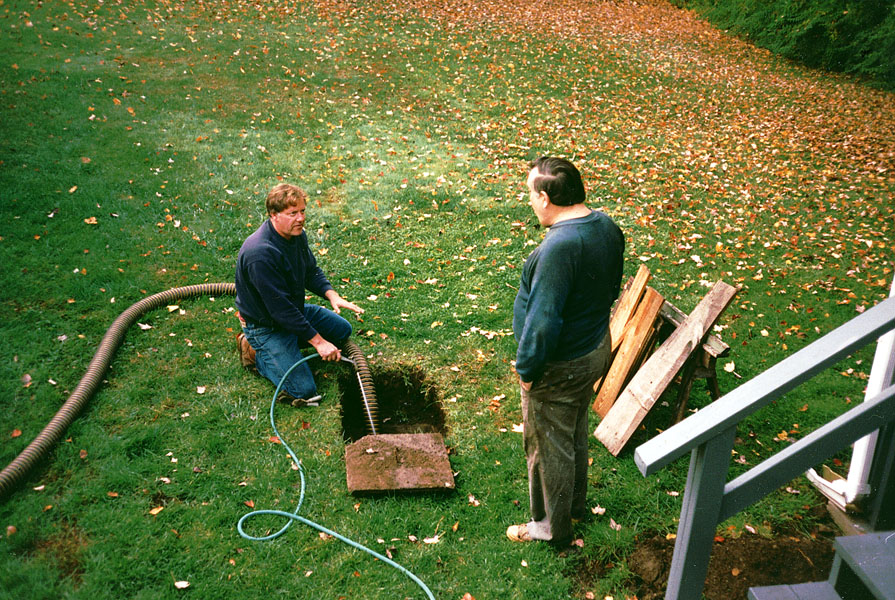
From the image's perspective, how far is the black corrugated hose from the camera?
4.19 meters

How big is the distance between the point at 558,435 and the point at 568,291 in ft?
3.13

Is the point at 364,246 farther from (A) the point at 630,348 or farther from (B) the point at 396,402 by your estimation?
(A) the point at 630,348

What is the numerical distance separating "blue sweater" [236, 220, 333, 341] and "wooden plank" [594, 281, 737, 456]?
8.45 ft

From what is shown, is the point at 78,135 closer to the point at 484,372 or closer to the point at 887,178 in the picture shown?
the point at 484,372

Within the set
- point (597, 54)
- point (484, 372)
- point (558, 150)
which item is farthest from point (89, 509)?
point (597, 54)

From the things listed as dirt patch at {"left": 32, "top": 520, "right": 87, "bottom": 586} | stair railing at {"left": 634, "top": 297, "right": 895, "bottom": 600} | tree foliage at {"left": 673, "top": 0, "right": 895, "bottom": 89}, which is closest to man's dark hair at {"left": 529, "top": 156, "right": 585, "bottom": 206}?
stair railing at {"left": 634, "top": 297, "right": 895, "bottom": 600}

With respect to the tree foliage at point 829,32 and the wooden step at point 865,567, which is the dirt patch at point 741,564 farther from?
the tree foliage at point 829,32

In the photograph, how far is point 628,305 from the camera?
17.2 feet

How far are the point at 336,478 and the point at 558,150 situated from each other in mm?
8278

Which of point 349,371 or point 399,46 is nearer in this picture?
point 349,371

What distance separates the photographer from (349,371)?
18.7 ft

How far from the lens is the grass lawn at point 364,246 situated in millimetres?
4035

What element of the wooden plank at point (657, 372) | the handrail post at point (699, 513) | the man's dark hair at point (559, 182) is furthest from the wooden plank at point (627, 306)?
the handrail post at point (699, 513)

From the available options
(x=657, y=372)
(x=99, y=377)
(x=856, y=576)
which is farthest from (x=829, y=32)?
(x=99, y=377)
